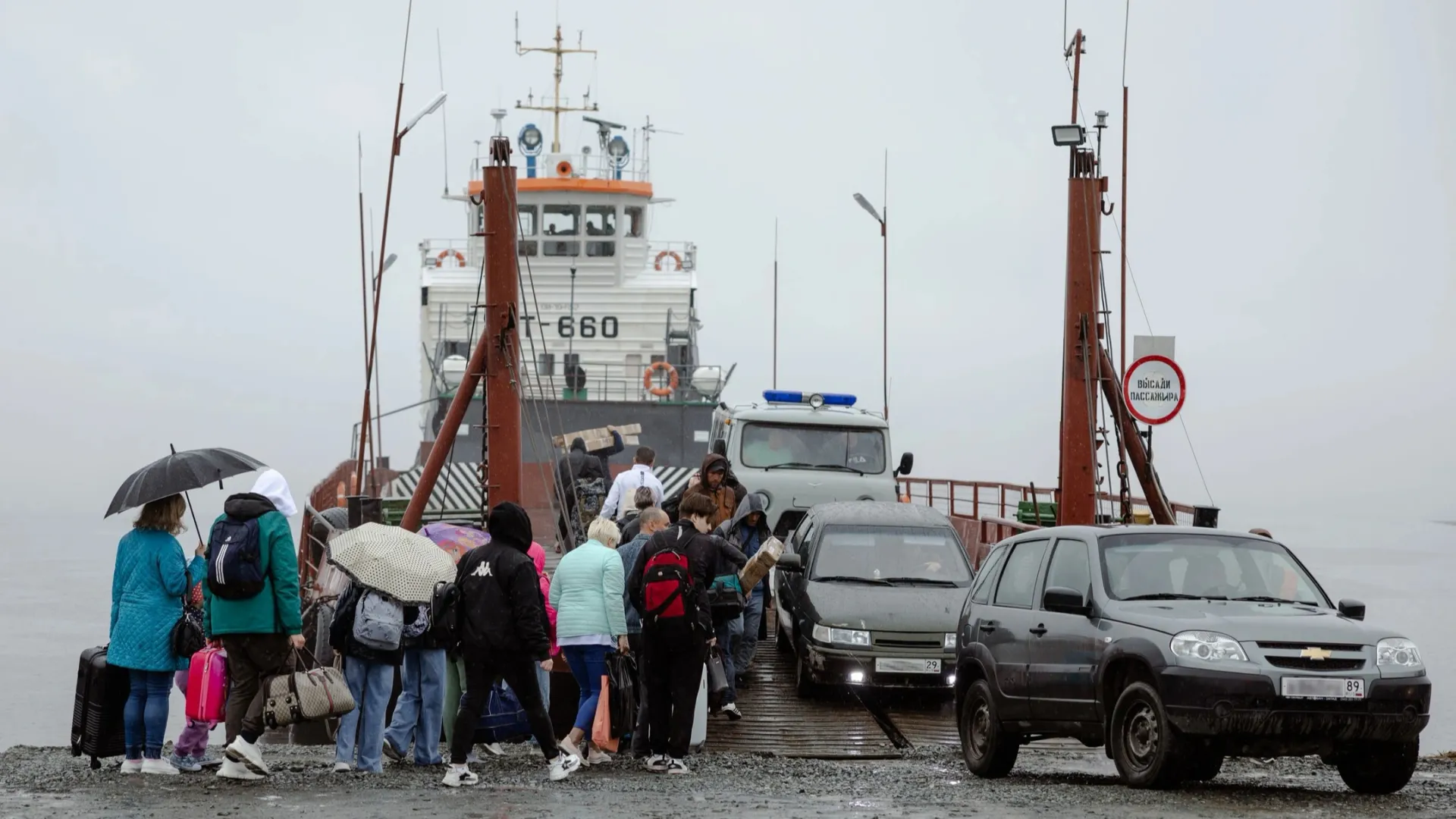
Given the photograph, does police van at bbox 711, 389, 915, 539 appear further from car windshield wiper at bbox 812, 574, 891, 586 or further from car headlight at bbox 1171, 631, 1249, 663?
car headlight at bbox 1171, 631, 1249, 663

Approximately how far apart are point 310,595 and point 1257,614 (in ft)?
50.4

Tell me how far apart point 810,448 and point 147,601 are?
12.9m

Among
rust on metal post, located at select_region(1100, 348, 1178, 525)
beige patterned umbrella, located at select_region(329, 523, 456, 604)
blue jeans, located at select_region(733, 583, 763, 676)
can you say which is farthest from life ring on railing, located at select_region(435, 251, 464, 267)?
beige patterned umbrella, located at select_region(329, 523, 456, 604)

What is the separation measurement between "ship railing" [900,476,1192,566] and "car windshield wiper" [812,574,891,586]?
11.3 ft

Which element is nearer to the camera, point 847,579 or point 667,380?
point 847,579

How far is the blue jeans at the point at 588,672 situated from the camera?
39.4 feet

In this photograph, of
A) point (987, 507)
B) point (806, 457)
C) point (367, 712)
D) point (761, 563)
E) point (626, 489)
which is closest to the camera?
point (367, 712)

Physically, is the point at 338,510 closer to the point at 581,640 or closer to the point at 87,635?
the point at 581,640

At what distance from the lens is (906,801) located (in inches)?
389

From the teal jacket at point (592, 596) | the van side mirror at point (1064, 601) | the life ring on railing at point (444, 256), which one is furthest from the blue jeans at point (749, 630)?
the life ring on railing at point (444, 256)

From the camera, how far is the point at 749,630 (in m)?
15.9

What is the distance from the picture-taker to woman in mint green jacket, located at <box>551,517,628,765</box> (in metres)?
11.9

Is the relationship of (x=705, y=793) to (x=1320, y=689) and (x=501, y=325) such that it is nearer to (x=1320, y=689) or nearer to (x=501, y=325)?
(x=1320, y=689)

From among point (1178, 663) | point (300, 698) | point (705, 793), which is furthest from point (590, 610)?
point (1178, 663)
